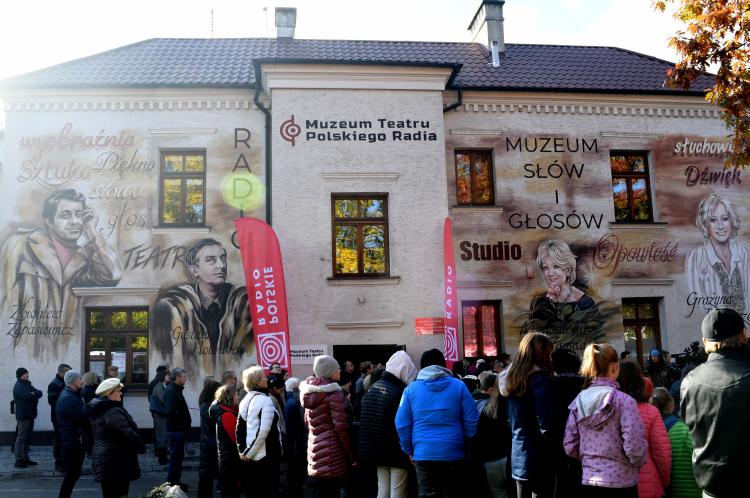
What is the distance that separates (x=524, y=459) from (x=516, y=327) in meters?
9.83

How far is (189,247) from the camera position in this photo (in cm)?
1384

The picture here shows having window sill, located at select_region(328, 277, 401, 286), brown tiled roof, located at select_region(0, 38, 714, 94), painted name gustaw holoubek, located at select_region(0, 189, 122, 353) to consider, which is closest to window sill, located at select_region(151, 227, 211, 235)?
painted name gustaw holoubek, located at select_region(0, 189, 122, 353)

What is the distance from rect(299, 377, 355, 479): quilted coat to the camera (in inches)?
246

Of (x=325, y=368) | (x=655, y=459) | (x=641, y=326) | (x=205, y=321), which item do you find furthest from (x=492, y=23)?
(x=655, y=459)

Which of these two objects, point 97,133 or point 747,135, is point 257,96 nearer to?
point 97,133

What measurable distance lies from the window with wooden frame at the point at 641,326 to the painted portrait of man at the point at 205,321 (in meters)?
9.14

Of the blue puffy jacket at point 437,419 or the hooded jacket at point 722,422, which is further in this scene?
the blue puffy jacket at point 437,419

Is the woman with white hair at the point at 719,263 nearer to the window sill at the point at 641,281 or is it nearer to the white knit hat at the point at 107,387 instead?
the window sill at the point at 641,281

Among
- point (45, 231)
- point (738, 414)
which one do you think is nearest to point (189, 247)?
point (45, 231)

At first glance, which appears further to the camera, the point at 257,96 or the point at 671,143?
the point at 671,143

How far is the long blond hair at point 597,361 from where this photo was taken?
442cm

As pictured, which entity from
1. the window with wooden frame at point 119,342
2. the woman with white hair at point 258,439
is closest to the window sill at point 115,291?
the window with wooden frame at point 119,342

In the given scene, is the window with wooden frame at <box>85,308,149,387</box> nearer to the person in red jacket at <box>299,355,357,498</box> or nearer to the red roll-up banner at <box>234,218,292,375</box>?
the red roll-up banner at <box>234,218,292,375</box>

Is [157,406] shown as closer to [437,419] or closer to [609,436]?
[437,419]
